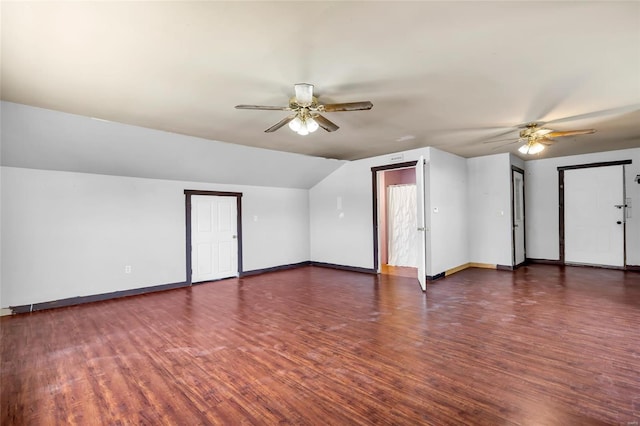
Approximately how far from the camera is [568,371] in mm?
2447

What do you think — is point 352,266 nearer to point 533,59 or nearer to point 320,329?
point 320,329

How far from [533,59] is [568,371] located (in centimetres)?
248

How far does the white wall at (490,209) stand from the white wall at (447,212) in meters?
0.18

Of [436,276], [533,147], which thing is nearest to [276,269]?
[436,276]

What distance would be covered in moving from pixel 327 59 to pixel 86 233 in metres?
4.58

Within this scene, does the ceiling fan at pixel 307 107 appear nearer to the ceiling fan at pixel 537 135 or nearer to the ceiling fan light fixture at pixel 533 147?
the ceiling fan at pixel 537 135

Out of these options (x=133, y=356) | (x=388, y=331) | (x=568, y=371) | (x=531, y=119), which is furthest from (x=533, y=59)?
(x=133, y=356)

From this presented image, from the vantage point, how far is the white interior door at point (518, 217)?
6.66 metres

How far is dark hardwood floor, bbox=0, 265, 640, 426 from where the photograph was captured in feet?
6.70

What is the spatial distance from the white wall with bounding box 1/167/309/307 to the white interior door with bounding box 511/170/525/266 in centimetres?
608

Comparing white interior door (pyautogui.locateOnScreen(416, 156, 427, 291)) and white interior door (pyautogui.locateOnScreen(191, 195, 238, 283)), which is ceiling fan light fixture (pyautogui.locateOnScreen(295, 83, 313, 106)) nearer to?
white interior door (pyautogui.locateOnScreen(416, 156, 427, 291))

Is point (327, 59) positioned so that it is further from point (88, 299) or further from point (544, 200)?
point (544, 200)

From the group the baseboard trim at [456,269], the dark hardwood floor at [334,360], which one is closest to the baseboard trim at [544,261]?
the baseboard trim at [456,269]

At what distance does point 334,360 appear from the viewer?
9.00 feet
